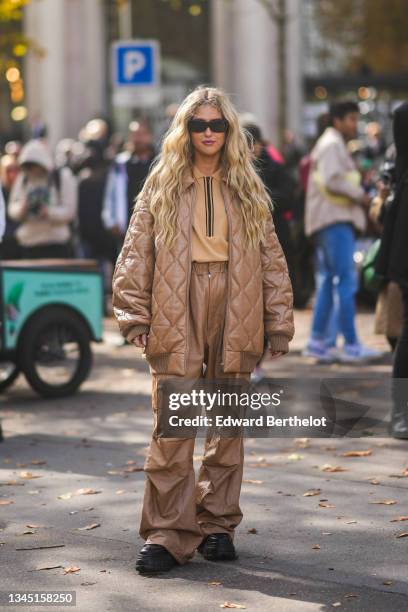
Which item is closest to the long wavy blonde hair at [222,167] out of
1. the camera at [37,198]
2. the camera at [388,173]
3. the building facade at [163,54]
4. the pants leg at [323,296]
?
the camera at [388,173]

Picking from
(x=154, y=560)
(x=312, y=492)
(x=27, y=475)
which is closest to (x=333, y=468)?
(x=312, y=492)

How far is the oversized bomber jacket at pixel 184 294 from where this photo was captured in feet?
17.8

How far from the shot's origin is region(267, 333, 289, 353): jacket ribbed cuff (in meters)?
5.59

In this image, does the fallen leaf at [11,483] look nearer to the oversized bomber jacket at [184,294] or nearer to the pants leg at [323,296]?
the oversized bomber jacket at [184,294]

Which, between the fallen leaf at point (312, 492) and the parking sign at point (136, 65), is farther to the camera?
the parking sign at point (136, 65)

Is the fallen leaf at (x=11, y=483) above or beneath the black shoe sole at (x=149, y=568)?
beneath

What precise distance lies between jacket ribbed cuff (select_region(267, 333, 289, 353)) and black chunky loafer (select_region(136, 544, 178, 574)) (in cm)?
94

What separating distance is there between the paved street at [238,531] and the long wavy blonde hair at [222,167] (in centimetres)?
134

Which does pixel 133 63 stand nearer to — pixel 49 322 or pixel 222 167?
pixel 49 322

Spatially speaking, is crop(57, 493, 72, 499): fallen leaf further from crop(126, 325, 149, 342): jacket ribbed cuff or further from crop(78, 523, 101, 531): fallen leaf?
crop(126, 325, 149, 342): jacket ribbed cuff

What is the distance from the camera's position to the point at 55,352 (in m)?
9.96

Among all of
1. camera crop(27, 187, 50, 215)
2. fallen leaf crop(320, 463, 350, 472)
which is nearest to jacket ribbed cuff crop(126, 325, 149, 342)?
fallen leaf crop(320, 463, 350, 472)

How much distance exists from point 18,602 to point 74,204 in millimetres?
7364

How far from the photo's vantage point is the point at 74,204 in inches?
477
